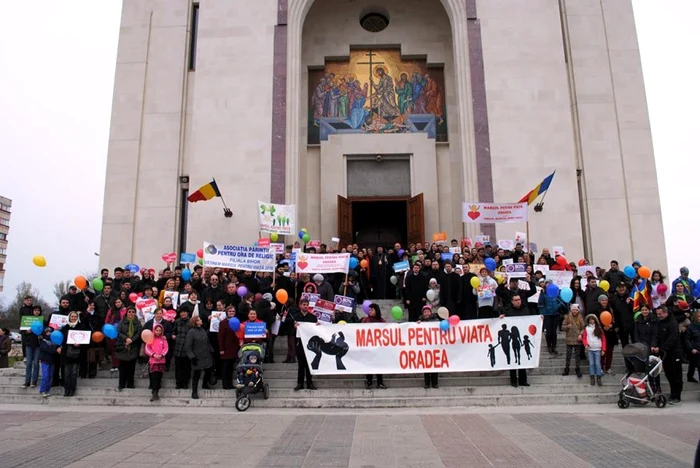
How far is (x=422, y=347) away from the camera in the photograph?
10.5 m

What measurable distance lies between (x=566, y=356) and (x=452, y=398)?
285 cm

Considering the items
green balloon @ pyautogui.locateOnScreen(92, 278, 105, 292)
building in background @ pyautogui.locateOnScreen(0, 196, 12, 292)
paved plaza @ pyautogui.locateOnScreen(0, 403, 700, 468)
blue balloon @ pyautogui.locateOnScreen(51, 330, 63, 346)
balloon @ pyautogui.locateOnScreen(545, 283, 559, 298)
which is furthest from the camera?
building in background @ pyautogui.locateOnScreen(0, 196, 12, 292)

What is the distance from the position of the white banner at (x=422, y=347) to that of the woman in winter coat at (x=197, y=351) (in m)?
1.84

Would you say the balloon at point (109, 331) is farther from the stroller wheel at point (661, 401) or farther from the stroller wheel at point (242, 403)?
the stroller wheel at point (661, 401)

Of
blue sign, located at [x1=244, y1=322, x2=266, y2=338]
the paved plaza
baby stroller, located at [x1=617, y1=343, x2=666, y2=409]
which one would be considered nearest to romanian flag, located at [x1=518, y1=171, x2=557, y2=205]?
baby stroller, located at [x1=617, y1=343, x2=666, y2=409]

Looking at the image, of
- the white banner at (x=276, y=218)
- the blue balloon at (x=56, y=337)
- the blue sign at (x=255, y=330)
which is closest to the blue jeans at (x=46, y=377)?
the blue balloon at (x=56, y=337)

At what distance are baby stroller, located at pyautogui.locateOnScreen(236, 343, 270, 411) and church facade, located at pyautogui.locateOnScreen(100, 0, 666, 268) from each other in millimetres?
9476

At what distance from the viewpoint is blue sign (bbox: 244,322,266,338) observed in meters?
10.2

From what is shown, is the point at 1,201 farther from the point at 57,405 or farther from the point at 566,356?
the point at 566,356

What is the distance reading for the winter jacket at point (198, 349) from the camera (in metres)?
10.3

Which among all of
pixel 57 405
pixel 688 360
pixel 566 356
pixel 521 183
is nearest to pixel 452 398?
pixel 566 356

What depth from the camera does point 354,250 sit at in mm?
15367

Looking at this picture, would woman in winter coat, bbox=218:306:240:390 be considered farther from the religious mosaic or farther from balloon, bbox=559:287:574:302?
the religious mosaic

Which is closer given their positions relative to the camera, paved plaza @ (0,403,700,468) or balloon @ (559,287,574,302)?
paved plaza @ (0,403,700,468)
